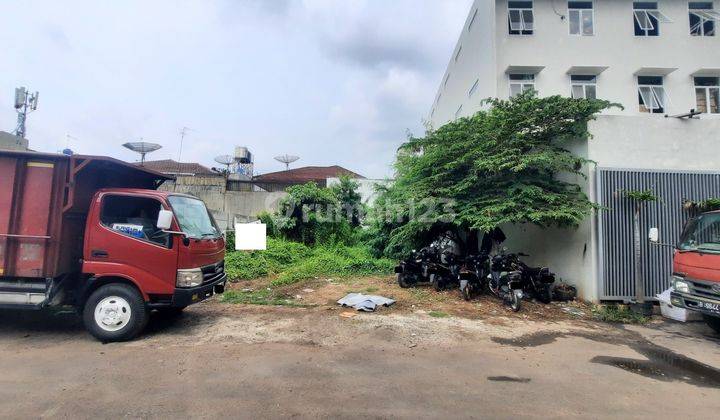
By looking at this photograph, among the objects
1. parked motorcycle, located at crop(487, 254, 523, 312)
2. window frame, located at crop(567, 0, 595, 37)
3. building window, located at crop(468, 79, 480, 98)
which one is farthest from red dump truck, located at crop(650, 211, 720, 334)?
window frame, located at crop(567, 0, 595, 37)

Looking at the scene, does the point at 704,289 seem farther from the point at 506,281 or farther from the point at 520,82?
the point at 520,82

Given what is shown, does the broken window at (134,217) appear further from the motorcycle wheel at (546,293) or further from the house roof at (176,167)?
the house roof at (176,167)

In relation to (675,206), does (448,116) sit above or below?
above

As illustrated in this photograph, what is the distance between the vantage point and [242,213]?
1511 centimetres

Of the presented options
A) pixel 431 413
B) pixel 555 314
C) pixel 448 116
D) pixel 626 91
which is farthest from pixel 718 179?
pixel 448 116

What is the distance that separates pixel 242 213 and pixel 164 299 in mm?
10891

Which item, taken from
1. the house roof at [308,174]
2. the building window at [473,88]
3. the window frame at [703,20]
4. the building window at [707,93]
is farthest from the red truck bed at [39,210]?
the window frame at [703,20]

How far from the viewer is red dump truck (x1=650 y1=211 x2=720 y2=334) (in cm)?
473

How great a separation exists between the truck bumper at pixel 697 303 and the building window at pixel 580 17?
13.3 m

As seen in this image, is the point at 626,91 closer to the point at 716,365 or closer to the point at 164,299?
the point at 716,365

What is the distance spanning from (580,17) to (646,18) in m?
2.82

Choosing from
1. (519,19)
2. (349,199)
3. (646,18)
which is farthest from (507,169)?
(646,18)

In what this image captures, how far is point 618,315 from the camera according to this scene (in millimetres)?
6336

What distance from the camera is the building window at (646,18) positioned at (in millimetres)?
14266
